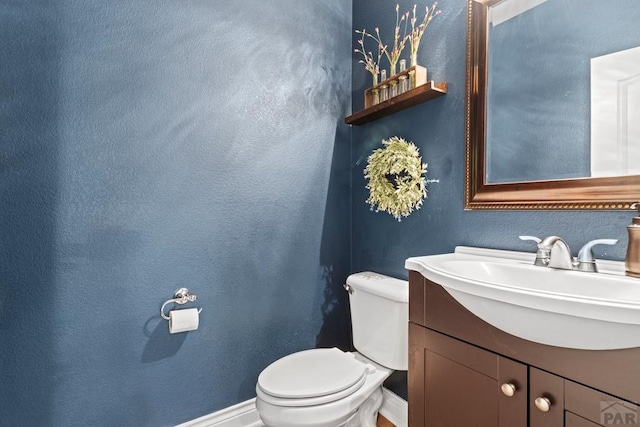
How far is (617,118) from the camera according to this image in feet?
3.26

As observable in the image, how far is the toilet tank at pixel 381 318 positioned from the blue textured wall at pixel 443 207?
211mm

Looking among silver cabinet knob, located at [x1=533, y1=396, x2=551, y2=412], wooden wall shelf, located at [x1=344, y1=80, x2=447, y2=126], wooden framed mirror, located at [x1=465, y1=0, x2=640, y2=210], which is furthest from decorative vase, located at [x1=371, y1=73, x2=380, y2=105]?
silver cabinet knob, located at [x1=533, y1=396, x2=551, y2=412]

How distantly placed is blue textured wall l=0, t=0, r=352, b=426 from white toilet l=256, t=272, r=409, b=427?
33 cm

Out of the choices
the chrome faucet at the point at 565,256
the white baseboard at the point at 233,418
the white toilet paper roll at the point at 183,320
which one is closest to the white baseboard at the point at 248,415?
the white baseboard at the point at 233,418

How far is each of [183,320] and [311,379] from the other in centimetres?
60

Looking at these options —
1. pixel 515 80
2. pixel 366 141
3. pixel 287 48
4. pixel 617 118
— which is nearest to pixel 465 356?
pixel 617 118

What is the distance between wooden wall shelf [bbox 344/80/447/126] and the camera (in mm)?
1428

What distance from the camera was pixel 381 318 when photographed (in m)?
1.51

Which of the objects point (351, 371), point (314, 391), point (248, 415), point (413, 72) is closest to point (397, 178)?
point (413, 72)

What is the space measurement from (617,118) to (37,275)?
2012 millimetres

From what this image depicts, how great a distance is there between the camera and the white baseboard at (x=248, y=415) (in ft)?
5.03

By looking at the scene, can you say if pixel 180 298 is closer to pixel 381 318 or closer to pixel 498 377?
pixel 381 318

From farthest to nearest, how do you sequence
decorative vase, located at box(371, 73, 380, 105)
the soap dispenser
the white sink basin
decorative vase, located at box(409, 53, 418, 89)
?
decorative vase, located at box(371, 73, 380, 105) < decorative vase, located at box(409, 53, 418, 89) < the soap dispenser < the white sink basin

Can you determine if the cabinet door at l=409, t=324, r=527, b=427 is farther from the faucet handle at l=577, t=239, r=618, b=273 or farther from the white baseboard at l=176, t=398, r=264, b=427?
the white baseboard at l=176, t=398, r=264, b=427
